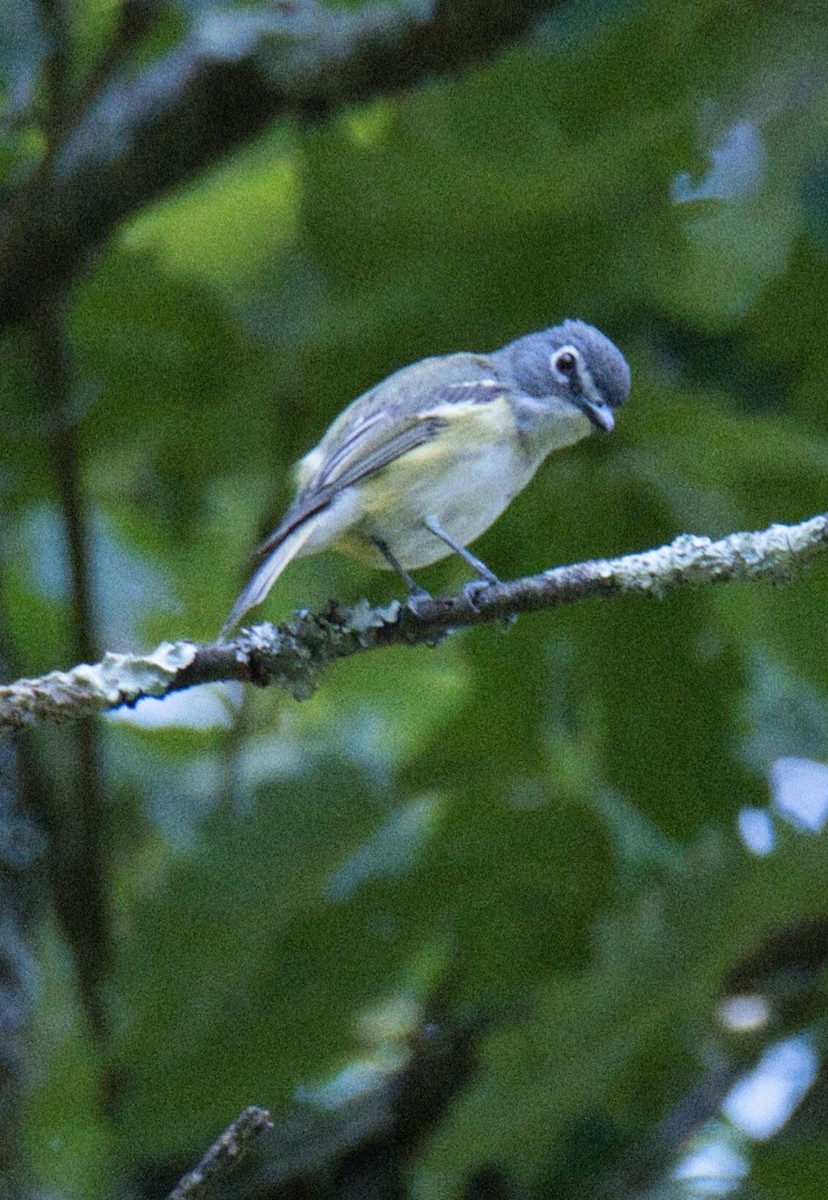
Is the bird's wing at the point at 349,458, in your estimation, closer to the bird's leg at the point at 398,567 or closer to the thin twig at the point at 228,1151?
the bird's leg at the point at 398,567

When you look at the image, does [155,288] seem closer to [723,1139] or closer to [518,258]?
[518,258]

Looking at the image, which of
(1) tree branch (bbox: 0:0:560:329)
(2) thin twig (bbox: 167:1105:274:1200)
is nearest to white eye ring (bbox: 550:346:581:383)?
(1) tree branch (bbox: 0:0:560:329)

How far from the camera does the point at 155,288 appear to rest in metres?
3.55

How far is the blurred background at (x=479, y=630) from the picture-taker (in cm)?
310

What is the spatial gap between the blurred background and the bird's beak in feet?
0.14

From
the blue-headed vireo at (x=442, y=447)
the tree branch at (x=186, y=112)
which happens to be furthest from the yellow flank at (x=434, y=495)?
the tree branch at (x=186, y=112)

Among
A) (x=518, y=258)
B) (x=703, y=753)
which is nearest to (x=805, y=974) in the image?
(x=703, y=753)

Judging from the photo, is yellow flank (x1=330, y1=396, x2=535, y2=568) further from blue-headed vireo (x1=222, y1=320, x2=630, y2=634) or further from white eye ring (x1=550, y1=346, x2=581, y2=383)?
white eye ring (x1=550, y1=346, x2=581, y2=383)

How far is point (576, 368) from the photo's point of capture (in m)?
3.87

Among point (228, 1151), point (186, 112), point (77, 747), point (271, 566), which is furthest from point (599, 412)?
point (228, 1151)

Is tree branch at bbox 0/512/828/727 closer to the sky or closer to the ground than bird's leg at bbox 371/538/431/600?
closer to the ground

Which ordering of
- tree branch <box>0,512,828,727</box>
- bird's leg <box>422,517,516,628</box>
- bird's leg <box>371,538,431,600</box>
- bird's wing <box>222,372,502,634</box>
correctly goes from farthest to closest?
bird's leg <box>371,538,431,600</box> → bird's wing <box>222,372,502,634</box> → bird's leg <box>422,517,516,628</box> → tree branch <box>0,512,828,727</box>

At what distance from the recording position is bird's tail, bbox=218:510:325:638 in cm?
302

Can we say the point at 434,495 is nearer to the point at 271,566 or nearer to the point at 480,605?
the point at 271,566
